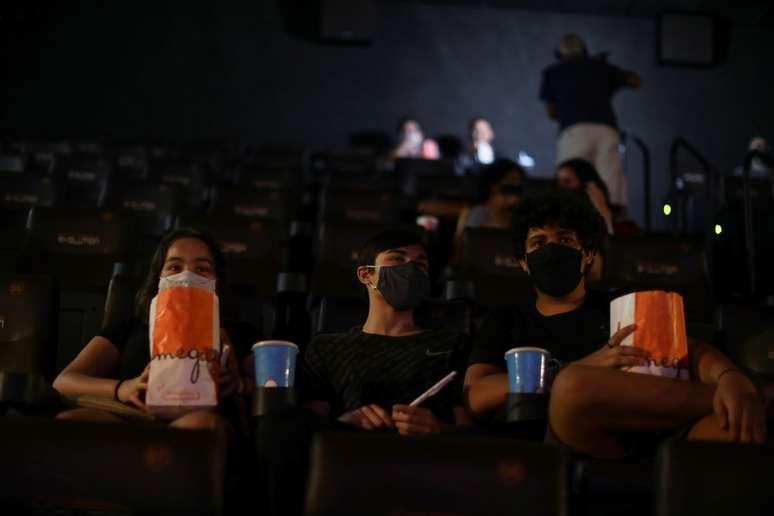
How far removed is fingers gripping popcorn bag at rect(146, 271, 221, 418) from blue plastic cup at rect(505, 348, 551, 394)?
0.64 m

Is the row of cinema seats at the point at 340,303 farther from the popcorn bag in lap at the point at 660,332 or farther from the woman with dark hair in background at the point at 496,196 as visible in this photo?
the woman with dark hair in background at the point at 496,196

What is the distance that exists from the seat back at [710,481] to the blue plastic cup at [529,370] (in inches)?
15.8

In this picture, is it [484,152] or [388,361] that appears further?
[484,152]

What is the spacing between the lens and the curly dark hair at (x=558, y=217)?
2.71 m

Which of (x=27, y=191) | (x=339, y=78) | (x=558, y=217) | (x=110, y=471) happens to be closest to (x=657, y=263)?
(x=558, y=217)

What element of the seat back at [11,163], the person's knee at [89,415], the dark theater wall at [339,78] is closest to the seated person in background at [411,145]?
the dark theater wall at [339,78]

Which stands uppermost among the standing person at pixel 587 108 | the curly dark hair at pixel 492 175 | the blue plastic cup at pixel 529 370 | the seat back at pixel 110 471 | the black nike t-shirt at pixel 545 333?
the standing person at pixel 587 108

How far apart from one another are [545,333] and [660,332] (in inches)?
20.8

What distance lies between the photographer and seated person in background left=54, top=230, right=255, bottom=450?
87.0 inches

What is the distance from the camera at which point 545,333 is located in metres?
2.58

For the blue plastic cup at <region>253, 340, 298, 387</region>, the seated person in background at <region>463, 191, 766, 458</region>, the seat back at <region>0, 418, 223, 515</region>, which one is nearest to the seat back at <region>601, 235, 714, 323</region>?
the seated person in background at <region>463, 191, 766, 458</region>

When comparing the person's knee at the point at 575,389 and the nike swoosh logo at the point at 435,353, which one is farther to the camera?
the nike swoosh logo at the point at 435,353

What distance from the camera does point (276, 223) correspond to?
171 inches

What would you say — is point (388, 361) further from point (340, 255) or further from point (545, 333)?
point (340, 255)
